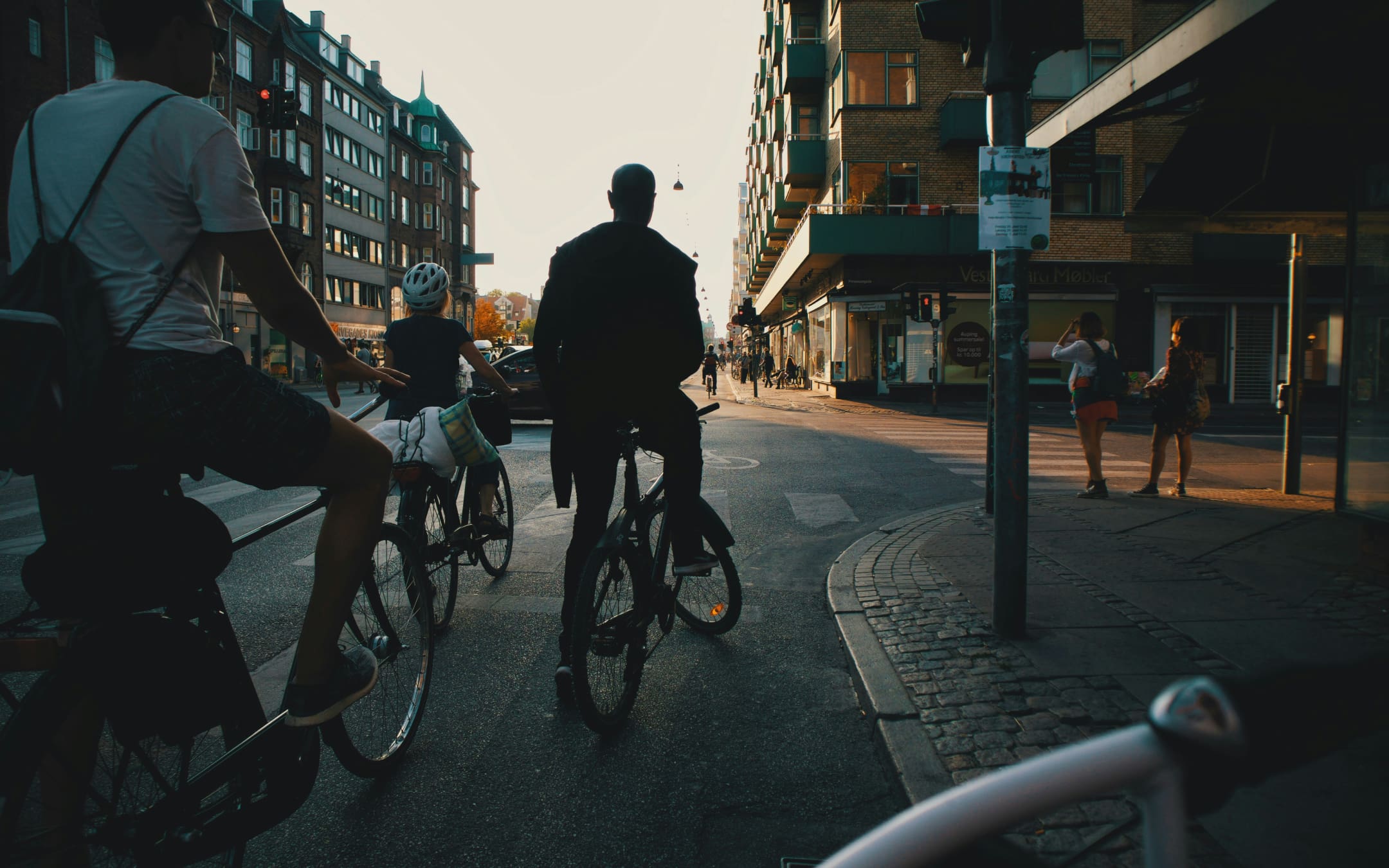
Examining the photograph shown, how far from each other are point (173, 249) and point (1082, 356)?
853 cm

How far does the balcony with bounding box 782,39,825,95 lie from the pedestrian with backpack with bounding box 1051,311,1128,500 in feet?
89.4

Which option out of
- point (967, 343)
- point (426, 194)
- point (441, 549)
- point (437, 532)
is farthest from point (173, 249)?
point (426, 194)

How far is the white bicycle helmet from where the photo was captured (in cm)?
496

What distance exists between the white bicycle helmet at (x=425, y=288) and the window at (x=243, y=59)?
46.4 metres

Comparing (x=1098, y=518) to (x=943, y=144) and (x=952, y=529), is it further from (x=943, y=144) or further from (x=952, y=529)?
(x=943, y=144)

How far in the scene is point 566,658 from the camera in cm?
347

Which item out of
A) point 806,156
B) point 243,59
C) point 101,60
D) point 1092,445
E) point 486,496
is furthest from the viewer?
point 243,59

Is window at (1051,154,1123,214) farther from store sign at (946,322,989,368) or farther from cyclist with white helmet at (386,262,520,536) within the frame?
cyclist with white helmet at (386,262,520,536)

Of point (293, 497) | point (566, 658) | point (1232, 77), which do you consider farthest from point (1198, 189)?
point (293, 497)

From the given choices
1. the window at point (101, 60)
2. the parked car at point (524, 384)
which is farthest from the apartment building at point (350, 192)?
the parked car at point (524, 384)

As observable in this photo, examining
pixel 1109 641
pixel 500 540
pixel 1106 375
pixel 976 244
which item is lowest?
pixel 1109 641

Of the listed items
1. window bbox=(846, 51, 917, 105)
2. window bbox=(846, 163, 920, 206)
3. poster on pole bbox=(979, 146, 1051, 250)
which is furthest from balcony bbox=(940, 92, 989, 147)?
poster on pole bbox=(979, 146, 1051, 250)

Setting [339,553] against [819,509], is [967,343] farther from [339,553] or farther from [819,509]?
[339,553]

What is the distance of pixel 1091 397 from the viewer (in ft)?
29.2
